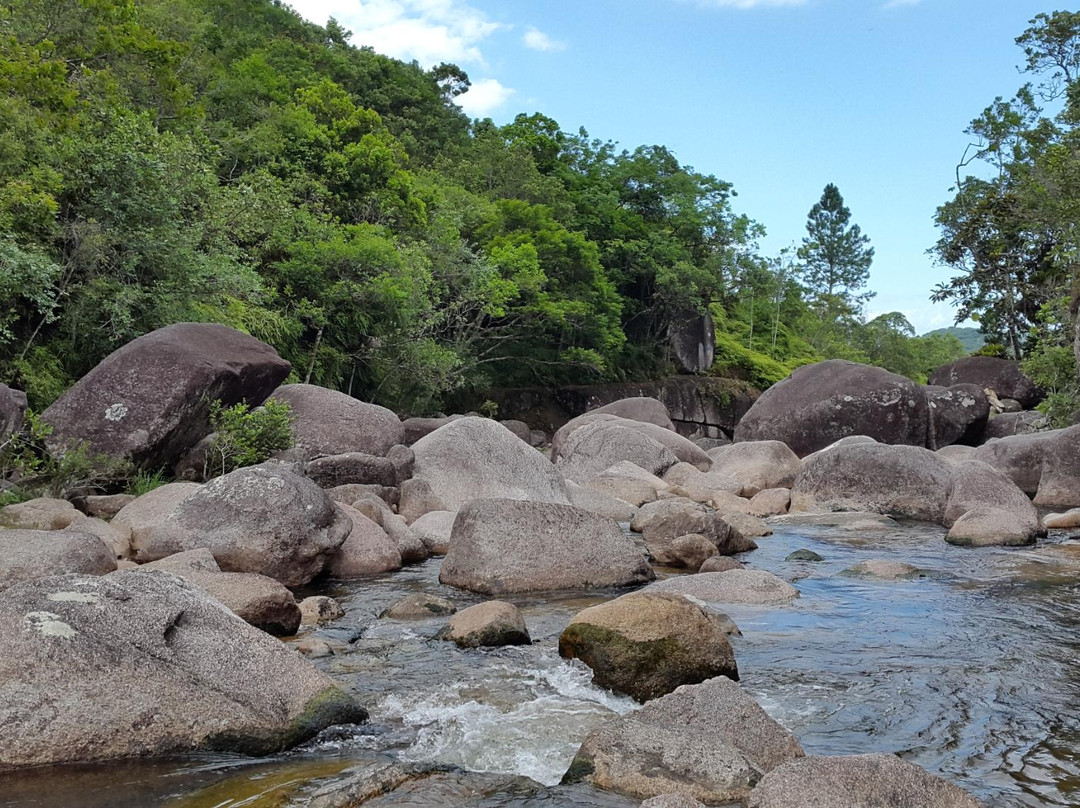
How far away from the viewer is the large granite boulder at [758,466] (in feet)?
67.3

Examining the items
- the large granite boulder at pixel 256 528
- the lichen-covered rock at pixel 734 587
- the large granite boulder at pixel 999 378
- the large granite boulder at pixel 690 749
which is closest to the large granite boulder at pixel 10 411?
the large granite boulder at pixel 256 528

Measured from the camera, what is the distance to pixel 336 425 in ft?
54.5

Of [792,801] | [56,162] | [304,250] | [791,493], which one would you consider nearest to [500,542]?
[792,801]

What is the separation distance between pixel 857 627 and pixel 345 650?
4.68 metres

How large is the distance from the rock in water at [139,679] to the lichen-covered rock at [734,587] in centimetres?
480

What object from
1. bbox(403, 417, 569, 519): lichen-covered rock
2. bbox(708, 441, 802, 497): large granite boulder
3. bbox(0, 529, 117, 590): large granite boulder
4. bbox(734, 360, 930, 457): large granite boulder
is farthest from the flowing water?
bbox(734, 360, 930, 457): large granite boulder

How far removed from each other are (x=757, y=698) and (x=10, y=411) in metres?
10.1

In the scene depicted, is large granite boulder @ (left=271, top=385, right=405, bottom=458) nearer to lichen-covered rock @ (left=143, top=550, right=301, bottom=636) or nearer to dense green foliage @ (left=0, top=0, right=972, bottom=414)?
dense green foliage @ (left=0, top=0, right=972, bottom=414)

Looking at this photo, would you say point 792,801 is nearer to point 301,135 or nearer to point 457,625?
point 457,625

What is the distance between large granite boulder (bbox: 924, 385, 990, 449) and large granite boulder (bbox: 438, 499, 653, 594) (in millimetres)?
19143

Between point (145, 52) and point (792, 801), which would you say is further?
point (145, 52)

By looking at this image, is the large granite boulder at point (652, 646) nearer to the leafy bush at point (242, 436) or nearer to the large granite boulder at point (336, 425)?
the leafy bush at point (242, 436)

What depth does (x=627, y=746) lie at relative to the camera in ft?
16.4

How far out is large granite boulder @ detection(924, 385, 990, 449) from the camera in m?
27.1
